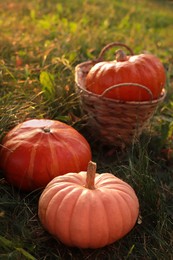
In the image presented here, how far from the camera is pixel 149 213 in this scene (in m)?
2.20

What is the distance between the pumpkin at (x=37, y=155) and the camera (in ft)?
7.61

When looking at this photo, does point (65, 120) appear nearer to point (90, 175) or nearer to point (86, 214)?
point (90, 175)

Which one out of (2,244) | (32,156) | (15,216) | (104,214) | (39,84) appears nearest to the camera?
(2,244)

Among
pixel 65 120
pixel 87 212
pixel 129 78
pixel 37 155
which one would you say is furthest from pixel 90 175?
pixel 129 78

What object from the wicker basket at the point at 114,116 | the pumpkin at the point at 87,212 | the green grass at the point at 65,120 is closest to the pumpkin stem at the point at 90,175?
the pumpkin at the point at 87,212

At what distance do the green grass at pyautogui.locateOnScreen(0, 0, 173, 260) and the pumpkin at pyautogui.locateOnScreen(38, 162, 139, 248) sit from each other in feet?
0.29

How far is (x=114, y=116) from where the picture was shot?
2822 mm

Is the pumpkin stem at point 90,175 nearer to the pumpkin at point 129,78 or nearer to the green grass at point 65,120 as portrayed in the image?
the green grass at point 65,120

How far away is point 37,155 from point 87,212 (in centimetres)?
53

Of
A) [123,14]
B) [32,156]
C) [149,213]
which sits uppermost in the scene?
[32,156]

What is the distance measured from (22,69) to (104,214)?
177 cm

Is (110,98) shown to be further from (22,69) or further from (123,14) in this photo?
(123,14)

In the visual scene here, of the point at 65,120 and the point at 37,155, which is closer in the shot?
the point at 37,155

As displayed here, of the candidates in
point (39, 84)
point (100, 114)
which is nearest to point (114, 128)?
point (100, 114)
